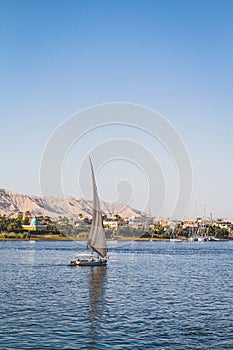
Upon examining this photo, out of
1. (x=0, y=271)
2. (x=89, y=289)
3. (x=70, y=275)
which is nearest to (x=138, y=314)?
(x=89, y=289)

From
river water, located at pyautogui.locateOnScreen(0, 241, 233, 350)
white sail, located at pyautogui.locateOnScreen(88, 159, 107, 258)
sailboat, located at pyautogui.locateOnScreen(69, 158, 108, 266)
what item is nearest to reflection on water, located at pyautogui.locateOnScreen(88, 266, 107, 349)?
river water, located at pyautogui.locateOnScreen(0, 241, 233, 350)

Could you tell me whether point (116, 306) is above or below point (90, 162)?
below

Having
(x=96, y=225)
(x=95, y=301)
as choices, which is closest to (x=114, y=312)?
(x=95, y=301)

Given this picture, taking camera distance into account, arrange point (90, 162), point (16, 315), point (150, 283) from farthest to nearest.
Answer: point (90, 162), point (150, 283), point (16, 315)

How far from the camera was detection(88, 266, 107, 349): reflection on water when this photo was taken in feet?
123

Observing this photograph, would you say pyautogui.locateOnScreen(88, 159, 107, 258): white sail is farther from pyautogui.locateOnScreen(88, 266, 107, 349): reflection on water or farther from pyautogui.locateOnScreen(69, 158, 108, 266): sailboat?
pyautogui.locateOnScreen(88, 266, 107, 349): reflection on water

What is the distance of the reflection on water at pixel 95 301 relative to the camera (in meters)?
37.4

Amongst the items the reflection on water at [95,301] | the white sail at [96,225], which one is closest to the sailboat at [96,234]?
the white sail at [96,225]

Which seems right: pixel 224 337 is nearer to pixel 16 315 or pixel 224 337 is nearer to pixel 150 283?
pixel 16 315

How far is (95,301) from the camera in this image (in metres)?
52.2

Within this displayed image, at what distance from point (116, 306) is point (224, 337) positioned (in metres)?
14.3

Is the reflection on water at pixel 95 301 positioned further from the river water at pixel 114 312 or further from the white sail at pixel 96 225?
the white sail at pixel 96 225

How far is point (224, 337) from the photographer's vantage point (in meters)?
37.5

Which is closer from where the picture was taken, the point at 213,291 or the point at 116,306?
the point at 116,306
